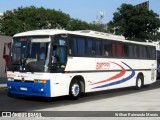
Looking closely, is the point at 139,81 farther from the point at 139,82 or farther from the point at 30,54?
the point at 30,54

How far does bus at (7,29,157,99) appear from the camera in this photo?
15.5 metres

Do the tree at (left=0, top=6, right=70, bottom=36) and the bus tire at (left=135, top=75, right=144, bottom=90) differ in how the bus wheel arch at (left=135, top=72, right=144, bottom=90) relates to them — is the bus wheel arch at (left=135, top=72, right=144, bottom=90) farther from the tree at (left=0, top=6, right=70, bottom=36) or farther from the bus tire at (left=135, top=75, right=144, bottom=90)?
the tree at (left=0, top=6, right=70, bottom=36)

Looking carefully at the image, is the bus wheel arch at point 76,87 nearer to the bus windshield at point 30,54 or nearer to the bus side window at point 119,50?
the bus windshield at point 30,54

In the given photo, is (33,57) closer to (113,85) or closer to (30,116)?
(30,116)

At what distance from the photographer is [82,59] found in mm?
17297

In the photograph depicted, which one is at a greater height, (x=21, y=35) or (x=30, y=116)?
(x=21, y=35)

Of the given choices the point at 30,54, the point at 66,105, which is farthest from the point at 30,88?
the point at 66,105

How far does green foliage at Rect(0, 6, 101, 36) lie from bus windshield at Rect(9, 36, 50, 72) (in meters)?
31.7

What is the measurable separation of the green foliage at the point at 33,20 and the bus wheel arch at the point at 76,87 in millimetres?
31103

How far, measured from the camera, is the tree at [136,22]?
148ft

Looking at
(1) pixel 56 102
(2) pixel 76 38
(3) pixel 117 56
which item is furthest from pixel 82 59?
(3) pixel 117 56

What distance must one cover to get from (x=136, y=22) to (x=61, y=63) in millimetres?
30890

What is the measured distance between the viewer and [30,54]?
1572 centimetres

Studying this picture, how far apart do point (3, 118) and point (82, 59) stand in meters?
6.54
